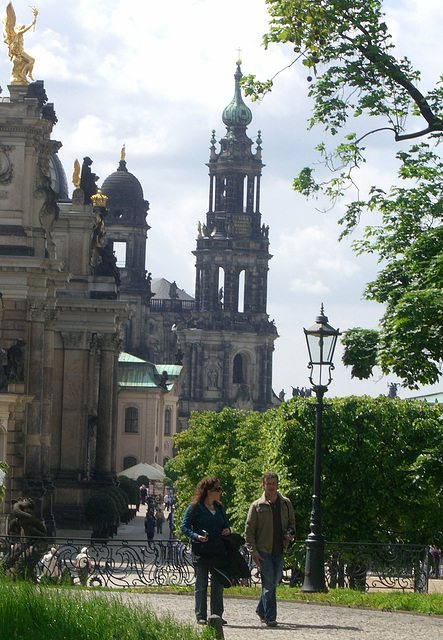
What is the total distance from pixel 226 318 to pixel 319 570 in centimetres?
11930

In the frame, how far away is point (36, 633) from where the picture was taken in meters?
14.9

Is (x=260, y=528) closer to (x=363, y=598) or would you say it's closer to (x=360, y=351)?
(x=363, y=598)

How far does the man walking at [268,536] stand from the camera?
18656 millimetres

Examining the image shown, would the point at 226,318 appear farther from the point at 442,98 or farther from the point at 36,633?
the point at 36,633

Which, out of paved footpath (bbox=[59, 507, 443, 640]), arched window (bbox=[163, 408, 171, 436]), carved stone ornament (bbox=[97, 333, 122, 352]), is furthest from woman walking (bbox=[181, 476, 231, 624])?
arched window (bbox=[163, 408, 171, 436])

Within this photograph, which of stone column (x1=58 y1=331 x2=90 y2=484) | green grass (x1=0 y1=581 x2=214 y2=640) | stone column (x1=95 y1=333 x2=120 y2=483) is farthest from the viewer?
stone column (x1=95 y1=333 x2=120 y2=483)

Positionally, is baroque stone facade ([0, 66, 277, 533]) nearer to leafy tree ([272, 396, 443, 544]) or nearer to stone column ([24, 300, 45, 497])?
stone column ([24, 300, 45, 497])

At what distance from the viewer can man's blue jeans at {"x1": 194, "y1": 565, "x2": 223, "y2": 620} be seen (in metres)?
17.2

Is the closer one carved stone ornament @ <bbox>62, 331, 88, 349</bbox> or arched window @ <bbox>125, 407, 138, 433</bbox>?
carved stone ornament @ <bbox>62, 331, 88, 349</bbox>

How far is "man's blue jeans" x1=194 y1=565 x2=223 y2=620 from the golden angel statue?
37907 mm

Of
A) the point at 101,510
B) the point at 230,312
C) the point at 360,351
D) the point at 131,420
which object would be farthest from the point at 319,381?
the point at 230,312

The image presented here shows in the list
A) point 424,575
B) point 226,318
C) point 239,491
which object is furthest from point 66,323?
point 226,318

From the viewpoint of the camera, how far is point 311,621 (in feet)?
63.3

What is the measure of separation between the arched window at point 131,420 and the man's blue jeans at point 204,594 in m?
94.7
